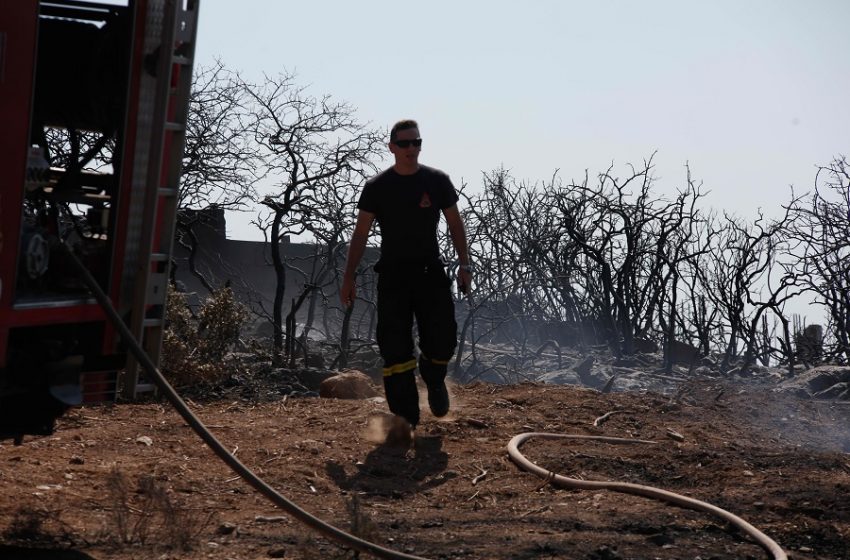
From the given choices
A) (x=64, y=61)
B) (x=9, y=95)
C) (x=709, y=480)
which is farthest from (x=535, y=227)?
(x=9, y=95)

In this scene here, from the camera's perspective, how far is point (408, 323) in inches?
273

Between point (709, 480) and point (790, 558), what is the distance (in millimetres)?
1620

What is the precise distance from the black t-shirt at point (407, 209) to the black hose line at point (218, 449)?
237 cm

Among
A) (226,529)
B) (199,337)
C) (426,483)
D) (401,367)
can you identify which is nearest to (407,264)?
(401,367)

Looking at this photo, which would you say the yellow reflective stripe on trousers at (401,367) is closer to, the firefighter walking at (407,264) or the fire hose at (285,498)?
the firefighter walking at (407,264)

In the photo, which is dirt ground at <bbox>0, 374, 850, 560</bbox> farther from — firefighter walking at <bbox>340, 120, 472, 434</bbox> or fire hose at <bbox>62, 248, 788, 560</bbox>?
firefighter walking at <bbox>340, 120, 472, 434</bbox>

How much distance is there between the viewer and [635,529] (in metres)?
4.83

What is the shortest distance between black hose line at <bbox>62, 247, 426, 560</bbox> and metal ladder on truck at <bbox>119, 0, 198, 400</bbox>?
174mm

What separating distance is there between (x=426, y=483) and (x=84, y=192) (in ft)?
7.82

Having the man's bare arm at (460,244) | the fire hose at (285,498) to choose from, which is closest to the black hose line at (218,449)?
the fire hose at (285,498)

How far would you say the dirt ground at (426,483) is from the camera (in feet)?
14.6

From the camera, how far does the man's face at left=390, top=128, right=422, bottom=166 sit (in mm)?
6828

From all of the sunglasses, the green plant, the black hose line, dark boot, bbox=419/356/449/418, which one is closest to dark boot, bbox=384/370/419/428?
dark boot, bbox=419/356/449/418

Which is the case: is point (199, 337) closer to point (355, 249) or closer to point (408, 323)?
point (355, 249)
